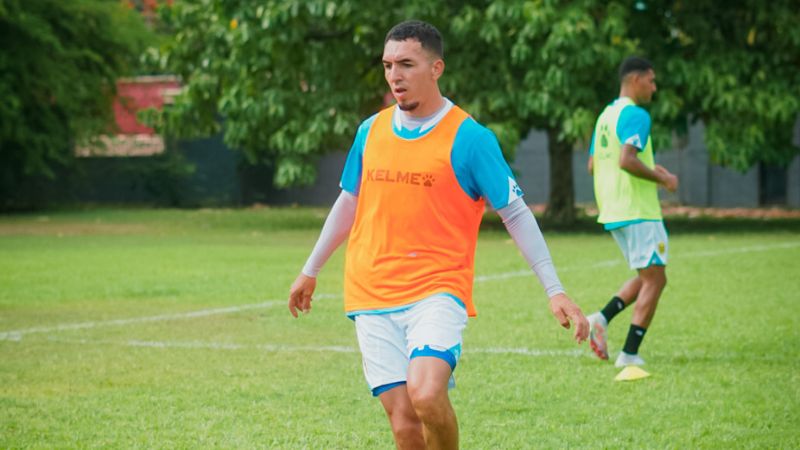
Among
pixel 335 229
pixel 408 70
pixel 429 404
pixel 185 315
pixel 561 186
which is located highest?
pixel 408 70

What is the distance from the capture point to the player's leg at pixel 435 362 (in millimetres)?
4879

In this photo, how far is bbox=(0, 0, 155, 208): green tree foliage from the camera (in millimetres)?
31828

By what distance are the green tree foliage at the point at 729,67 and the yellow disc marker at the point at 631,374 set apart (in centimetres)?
1419

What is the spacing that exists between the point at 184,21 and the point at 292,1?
3842 millimetres

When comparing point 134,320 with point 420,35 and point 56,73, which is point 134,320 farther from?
point 56,73

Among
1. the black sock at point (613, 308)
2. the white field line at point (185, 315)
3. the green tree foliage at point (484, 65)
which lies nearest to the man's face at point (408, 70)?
the black sock at point (613, 308)

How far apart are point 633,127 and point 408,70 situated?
4250 mm

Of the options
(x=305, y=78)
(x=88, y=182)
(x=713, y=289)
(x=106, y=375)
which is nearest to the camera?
(x=106, y=375)

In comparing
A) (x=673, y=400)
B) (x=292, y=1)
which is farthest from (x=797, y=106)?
(x=673, y=400)

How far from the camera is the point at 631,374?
8.54m

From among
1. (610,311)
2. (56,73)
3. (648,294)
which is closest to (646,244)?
(648,294)

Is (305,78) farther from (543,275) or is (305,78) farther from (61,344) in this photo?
(543,275)

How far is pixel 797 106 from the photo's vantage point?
73.5 ft

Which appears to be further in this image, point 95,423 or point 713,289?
point 713,289
